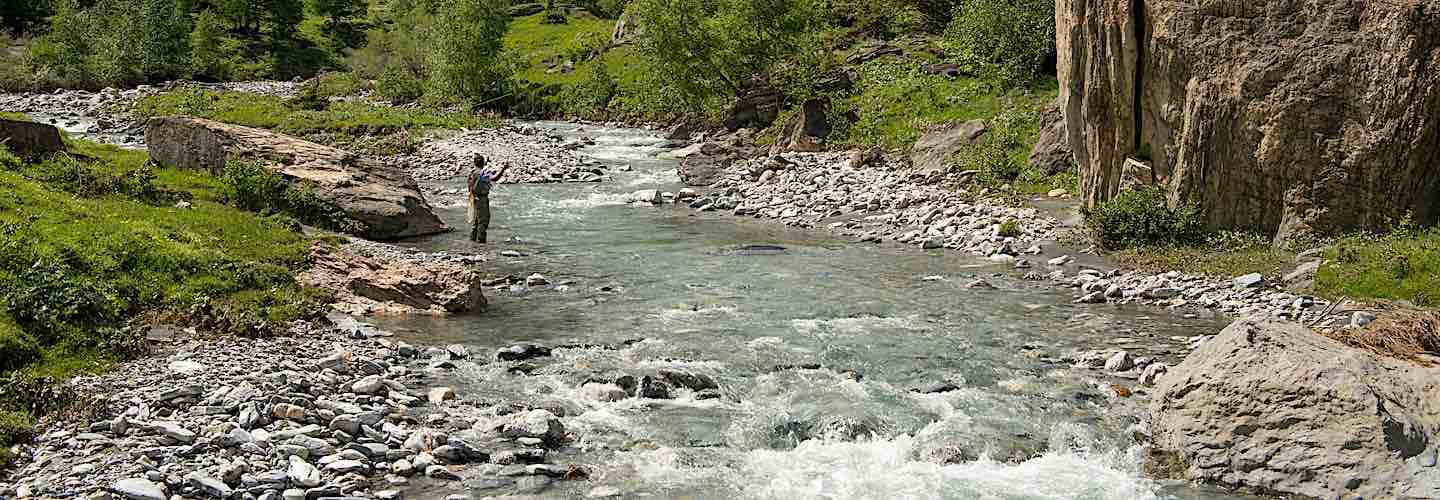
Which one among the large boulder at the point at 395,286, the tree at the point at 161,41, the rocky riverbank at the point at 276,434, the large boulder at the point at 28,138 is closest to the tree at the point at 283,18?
the tree at the point at 161,41

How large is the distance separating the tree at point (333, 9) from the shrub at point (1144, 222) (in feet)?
424

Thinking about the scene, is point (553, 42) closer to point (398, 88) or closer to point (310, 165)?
point (398, 88)

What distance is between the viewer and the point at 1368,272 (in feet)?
63.8

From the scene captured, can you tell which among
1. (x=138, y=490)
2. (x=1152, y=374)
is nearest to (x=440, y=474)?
(x=138, y=490)

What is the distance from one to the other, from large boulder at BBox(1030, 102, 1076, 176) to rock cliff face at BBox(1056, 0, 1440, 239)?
778cm

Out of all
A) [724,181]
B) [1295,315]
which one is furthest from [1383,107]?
[724,181]

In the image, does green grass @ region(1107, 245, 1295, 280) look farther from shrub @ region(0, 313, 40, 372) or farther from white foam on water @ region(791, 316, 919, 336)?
shrub @ region(0, 313, 40, 372)

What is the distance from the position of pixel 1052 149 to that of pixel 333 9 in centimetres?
12320

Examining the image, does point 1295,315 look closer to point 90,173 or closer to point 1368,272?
point 1368,272

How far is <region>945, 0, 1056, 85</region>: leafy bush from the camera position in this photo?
152 feet

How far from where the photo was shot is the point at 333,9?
137 m

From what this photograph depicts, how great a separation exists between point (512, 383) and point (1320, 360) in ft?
35.7

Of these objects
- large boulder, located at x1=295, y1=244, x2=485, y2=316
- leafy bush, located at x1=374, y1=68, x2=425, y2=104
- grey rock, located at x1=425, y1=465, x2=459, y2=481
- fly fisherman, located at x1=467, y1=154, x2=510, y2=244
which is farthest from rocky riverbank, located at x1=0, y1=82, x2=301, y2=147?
grey rock, located at x1=425, y1=465, x2=459, y2=481

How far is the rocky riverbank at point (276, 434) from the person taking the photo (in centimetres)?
1064
